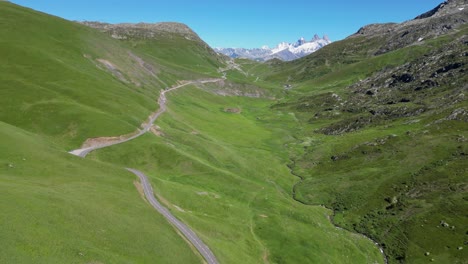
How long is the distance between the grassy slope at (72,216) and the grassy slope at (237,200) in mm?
11119

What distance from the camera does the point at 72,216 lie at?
1874 inches

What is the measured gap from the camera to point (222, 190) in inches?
4094

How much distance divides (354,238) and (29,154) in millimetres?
79613

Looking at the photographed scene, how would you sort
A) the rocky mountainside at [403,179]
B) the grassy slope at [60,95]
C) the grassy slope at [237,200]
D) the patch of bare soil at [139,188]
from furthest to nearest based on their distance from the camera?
the grassy slope at [60,95] < the rocky mountainside at [403,179] < the grassy slope at [237,200] < the patch of bare soil at [139,188]

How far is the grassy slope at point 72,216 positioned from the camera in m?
38.8

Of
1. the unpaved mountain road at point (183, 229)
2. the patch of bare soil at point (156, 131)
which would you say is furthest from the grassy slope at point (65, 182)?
the patch of bare soil at point (156, 131)

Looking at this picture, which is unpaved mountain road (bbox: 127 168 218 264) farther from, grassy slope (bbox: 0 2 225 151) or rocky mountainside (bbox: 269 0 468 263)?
rocky mountainside (bbox: 269 0 468 263)

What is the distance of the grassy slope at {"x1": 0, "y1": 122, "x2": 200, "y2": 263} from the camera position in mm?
38750

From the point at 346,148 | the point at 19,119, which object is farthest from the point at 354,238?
the point at 19,119

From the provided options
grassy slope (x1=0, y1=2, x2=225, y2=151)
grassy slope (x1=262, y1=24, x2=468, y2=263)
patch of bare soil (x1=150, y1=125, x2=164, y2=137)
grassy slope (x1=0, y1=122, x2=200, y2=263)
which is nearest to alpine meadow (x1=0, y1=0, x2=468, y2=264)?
grassy slope (x1=0, y1=122, x2=200, y2=263)

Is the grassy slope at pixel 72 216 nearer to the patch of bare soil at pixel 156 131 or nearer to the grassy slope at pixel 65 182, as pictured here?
the grassy slope at pixel 65 182

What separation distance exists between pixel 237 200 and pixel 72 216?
58113 millimetres

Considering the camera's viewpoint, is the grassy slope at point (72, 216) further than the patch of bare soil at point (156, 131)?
No

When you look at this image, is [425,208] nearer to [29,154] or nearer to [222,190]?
[222,190]
